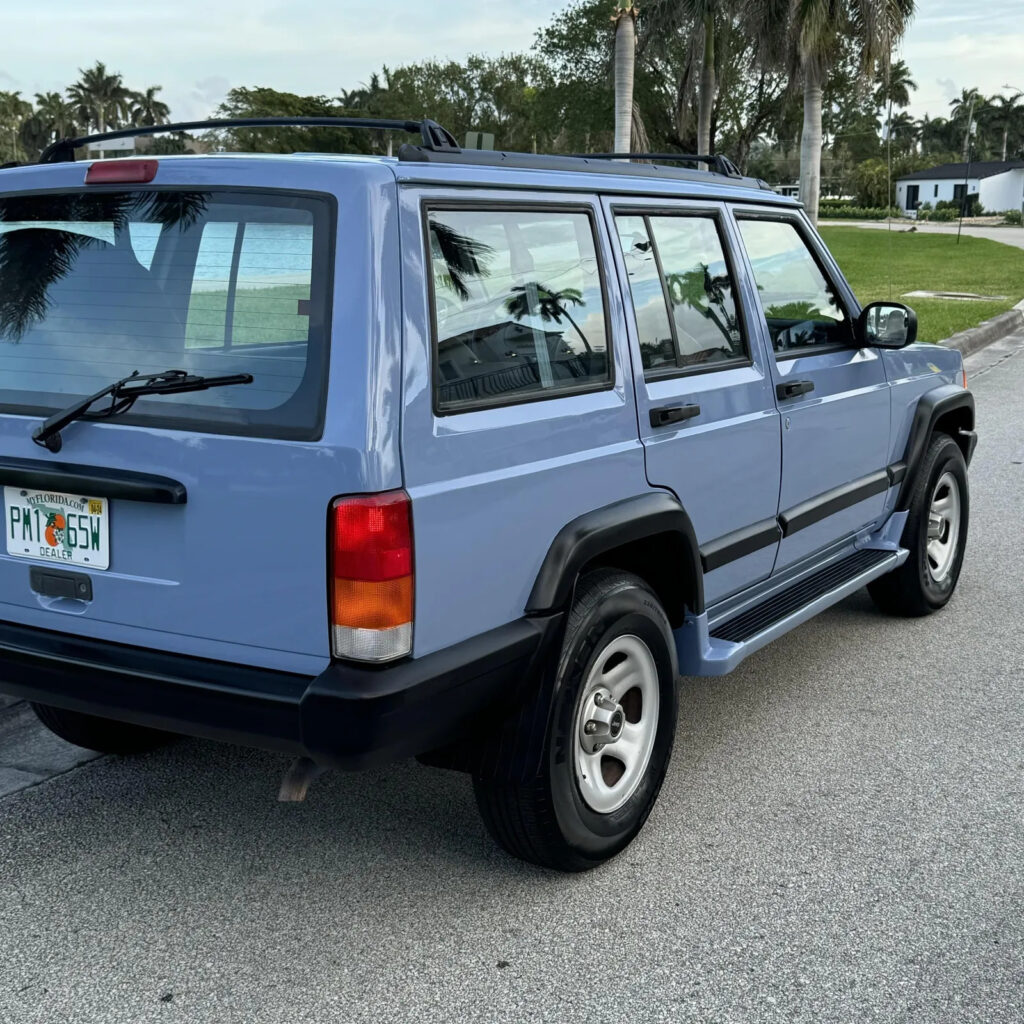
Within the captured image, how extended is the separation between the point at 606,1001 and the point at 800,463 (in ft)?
7.07

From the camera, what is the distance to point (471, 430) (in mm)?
2889

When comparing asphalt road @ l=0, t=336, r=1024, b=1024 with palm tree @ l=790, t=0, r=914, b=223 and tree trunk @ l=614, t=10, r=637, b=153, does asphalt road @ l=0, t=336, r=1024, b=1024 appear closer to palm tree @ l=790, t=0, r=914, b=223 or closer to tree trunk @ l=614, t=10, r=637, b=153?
tree trunk @ l=614, t=10, r=637, b=153

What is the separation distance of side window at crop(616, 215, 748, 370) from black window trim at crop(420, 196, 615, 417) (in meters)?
0.15

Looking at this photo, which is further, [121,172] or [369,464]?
[121,172]

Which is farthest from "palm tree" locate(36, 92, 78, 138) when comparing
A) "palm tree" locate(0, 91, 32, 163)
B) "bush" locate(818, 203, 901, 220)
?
"bush" locate(818, 203, 901, 220)

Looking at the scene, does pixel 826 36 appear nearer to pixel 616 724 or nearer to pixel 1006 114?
pixel 616 724

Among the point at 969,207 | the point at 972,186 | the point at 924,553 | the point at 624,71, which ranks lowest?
the point at 924,553

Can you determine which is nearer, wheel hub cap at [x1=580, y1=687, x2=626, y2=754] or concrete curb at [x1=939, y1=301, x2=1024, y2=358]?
wheel hub cap at [x1=580, y1=687, x2=626, y2=754]

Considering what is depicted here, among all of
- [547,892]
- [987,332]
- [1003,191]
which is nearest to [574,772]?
[547,892]

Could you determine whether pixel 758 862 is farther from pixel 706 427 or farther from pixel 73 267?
pixel 73 267

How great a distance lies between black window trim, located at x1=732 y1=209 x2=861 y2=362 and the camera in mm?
4238

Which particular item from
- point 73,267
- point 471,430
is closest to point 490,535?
point 471,430

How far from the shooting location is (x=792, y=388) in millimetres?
4211

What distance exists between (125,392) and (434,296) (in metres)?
0.73
